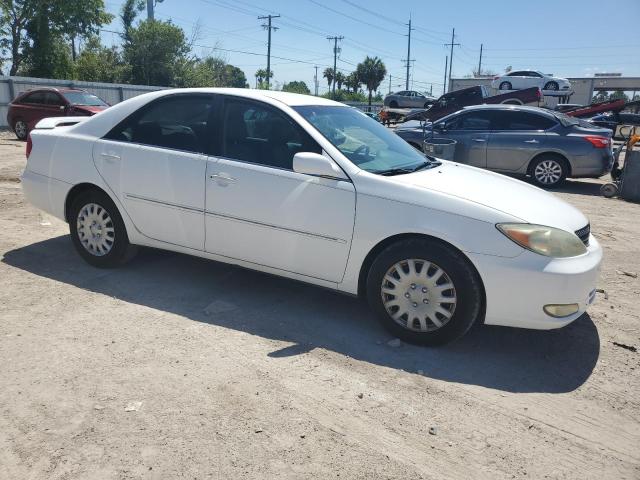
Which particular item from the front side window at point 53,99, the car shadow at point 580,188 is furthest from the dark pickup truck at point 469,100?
the front side window at point 53,99

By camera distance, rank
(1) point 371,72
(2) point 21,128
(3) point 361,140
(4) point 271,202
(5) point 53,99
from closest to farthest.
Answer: (4) point 271,202 < (3) point 361,140 < (5) point 53,99 < (2) point 21,128 < (1) point 371,72

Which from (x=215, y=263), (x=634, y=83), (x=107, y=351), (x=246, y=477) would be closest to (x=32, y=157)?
(x=215, y=263)

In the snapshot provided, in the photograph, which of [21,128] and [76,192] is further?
[21,128]

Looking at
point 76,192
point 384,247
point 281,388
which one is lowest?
point 281,388

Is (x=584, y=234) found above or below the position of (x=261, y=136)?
below

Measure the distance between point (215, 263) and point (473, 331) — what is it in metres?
2.61

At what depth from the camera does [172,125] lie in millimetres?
4516

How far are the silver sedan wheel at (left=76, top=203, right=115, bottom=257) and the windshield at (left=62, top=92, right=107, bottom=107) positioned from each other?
12.6m

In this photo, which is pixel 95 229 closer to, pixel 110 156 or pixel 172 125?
pixel 110 156

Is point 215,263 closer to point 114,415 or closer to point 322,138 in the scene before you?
point 322,138

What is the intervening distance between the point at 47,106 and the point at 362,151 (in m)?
15.0

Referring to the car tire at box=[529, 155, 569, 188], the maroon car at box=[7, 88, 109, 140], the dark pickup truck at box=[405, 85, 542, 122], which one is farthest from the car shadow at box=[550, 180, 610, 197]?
the maroon car at box=[7, 88, 109, 140]

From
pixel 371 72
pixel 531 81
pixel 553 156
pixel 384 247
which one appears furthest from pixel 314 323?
pixel 371 72

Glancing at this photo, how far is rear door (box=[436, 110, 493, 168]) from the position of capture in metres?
11.0
